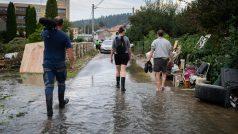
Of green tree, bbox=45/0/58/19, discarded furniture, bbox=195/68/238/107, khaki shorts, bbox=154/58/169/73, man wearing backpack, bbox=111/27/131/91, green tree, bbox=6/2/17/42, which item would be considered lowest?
discarded furniture, bbox=195/68/238/107

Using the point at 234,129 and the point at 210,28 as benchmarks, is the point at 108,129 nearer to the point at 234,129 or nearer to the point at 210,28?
the point at 234,129

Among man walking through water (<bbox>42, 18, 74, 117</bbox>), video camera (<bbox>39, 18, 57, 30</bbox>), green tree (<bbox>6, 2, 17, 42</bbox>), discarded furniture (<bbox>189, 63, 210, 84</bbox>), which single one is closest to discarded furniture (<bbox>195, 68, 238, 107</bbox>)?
discarded furniture (<bbox>189, 63, 210, 84</bbox>)

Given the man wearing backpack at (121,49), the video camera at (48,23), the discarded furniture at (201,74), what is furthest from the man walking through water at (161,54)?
the video camera at (48,23)

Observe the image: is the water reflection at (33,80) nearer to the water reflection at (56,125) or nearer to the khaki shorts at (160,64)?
the khaki shorts at (160,64)

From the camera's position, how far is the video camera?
29.2 feet

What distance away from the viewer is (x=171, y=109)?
10078mm

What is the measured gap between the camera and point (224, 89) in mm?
10453

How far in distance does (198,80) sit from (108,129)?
5.89 meters

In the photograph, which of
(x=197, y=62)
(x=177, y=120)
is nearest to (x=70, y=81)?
(x=197, y=62)

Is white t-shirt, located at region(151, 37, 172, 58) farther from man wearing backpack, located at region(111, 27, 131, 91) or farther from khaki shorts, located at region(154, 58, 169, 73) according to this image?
man wearing backpack, located at region(111, 27, 131, 91)

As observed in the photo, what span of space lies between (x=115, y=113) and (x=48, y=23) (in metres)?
2.19

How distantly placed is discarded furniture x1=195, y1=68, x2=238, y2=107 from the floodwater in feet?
0.66

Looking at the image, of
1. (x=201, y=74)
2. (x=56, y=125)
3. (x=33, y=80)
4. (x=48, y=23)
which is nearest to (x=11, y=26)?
(x=33, y=80)

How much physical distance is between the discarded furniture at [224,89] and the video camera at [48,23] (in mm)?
3991
